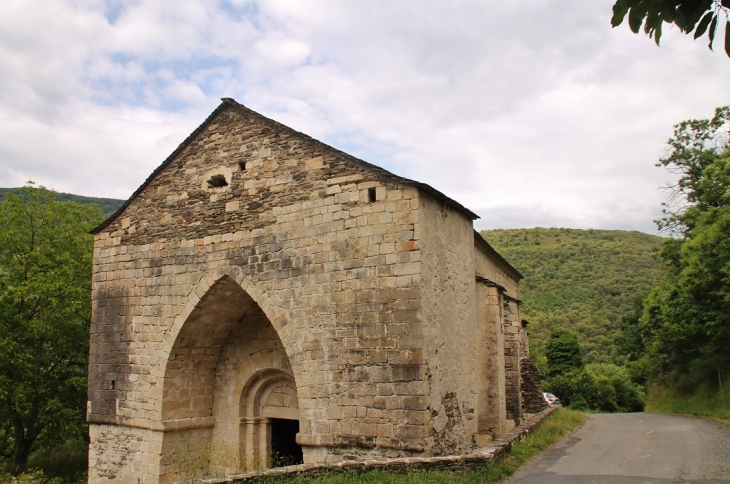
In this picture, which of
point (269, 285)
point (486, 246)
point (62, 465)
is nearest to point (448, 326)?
point (269, 285)

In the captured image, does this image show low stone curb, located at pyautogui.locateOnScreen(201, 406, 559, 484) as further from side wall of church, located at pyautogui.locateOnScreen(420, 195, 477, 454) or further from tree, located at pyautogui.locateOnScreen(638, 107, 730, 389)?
tree, located at pyautogui.locateOnScreen(638, 107, 730, 389)

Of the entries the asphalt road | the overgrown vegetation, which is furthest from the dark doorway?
the overgrown vegetation

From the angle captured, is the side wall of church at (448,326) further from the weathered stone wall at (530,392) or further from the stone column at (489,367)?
the weathered stone wall at (530,392)

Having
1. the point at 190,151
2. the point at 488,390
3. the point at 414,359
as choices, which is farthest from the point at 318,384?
the point at 190,151

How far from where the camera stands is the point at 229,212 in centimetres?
1030

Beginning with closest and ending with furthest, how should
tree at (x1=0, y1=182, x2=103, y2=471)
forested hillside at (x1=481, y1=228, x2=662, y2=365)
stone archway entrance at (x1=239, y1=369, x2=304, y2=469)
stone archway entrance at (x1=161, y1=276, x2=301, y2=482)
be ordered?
stone archway entrance at (x1=161, y1=276, x2=301, y2=482) → stone archway entrance at (x1=239, y1=369, x2=304, y2=469) → tree at (x1=0, y1=182, x2=103, y2=471) → forested hillside at (x1=481, y1=228, x2=662, y2=365)

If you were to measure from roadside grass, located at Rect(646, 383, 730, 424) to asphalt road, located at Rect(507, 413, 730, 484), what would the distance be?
3548 millimetres

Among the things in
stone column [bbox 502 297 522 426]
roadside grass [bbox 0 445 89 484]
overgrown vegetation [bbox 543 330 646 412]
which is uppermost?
stone column [bbox 502 297 522 426]

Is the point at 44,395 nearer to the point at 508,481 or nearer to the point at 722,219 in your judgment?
the point at 508,481

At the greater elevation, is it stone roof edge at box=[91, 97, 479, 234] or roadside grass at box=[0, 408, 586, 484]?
stone roof edge at box=[91, 97, 479, 234]

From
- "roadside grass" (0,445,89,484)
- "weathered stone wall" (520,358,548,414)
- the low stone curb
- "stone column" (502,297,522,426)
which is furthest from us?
"weathered stone wall" (520,358,548,414)

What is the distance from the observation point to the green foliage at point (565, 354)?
31.2 m

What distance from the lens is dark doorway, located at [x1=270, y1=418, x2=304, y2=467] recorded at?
38.5ft

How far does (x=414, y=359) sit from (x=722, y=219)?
12764 millimetres
